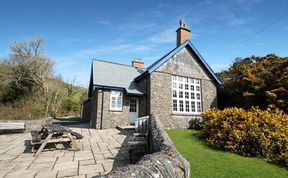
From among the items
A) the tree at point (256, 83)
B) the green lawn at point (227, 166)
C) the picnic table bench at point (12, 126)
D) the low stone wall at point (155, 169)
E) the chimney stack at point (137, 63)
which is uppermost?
the chimney stack at point (137, 63)

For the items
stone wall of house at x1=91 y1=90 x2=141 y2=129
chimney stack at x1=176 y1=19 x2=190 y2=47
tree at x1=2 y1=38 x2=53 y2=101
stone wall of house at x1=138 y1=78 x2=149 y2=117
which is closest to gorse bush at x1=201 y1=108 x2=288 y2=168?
stone wall of house at x1=138 y1=78 x2=149 y2=117

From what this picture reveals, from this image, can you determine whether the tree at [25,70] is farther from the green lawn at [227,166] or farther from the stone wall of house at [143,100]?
the green lawn at [227,166]

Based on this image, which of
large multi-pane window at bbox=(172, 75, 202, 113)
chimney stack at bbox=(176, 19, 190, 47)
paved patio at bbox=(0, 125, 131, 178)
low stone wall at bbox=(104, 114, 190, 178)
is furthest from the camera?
chimney stack at bbox=(176, 19, 190, 47)

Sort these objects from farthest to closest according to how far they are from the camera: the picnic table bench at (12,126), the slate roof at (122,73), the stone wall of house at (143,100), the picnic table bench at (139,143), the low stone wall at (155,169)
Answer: the stone wall of house at (143,100) < the slate roof at (122,73) < the picnic table bench at (12,126) < the picnic table bench at (139,143) < the low stone wall at (155,169)

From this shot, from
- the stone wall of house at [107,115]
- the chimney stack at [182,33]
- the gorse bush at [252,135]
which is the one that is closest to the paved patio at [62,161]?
the gorse bush at [252,135]

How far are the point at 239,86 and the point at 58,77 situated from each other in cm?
2433

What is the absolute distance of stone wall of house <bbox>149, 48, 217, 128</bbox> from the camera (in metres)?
13.6

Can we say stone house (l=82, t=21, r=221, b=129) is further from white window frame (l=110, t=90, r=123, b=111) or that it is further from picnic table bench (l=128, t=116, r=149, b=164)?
picnic table bench (l=128, t=116, r=149, b=164)

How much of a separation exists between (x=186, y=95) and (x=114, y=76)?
20.5 feet

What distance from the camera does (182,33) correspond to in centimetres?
1612

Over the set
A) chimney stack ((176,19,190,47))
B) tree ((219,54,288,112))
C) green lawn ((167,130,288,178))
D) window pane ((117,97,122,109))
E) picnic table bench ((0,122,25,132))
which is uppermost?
chimney stack ((176,19,190,47))

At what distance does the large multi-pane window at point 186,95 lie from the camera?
14.5 meters

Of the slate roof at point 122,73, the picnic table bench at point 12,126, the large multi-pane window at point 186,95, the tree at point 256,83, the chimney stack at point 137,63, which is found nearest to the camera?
the picnic table bench at point 12,126

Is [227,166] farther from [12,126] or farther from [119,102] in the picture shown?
[12,126]
